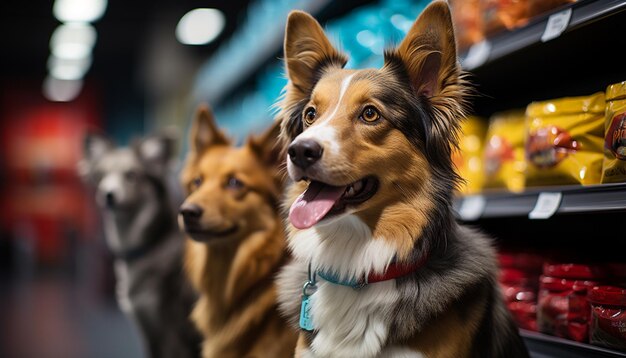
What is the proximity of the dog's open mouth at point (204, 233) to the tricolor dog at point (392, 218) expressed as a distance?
711mm

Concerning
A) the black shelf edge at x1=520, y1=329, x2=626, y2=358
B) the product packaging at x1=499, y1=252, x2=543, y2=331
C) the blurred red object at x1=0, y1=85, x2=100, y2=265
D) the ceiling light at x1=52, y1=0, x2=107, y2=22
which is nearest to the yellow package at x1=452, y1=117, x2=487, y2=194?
the product packaging at x1=499, y1=252, x2=543, y2=331

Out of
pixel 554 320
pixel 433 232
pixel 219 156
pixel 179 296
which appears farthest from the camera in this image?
pixel 179 296

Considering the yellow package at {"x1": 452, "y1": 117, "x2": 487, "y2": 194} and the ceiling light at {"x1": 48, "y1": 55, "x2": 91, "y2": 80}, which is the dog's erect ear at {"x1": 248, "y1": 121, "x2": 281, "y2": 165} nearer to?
the yellow package at {"x1": 452, "y1": 117, "x2": 487, "y2": 194}

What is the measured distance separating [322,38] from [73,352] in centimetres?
323

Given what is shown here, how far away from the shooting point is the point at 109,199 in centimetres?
305

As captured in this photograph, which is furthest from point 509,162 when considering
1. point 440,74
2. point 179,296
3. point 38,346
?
point 38,346

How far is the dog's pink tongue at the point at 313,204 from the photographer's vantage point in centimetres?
131

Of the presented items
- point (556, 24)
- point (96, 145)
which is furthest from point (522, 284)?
point (96, 145)

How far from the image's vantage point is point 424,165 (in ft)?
4.69

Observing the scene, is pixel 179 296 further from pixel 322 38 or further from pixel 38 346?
pixel 38 346

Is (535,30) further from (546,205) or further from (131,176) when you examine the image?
(131,176)

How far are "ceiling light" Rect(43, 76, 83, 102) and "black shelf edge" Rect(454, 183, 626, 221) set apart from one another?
12216mm

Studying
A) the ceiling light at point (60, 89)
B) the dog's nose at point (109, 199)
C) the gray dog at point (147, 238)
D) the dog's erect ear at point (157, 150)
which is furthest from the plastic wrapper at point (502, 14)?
the ceiling light at point (60, 89)

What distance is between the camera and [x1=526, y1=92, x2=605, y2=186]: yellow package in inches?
72.2
